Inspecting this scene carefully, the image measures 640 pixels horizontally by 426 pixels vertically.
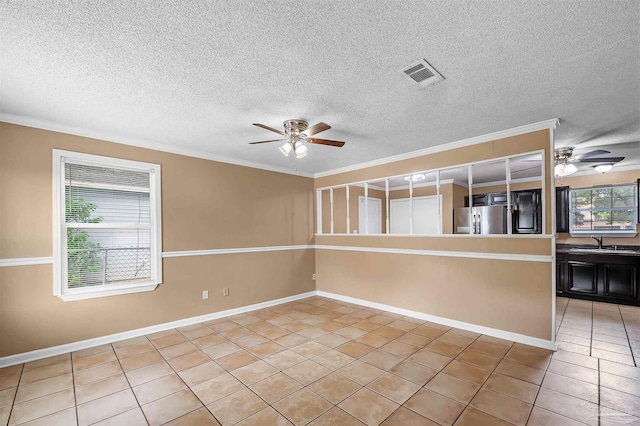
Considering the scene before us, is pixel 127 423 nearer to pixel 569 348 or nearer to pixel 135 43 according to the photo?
pixel 135 43

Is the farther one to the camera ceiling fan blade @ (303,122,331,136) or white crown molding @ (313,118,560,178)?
white crown molding @ (313,118,560,178)

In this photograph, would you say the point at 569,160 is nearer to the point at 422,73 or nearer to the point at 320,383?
the point at 422,73

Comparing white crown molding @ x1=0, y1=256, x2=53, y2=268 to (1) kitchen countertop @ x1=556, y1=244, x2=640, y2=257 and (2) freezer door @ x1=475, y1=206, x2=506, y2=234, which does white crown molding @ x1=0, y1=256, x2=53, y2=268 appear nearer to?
(2) freezer door @ x1=475, y1=206, x2=506, y2=234

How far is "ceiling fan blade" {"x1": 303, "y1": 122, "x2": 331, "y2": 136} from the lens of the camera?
292 centimetres

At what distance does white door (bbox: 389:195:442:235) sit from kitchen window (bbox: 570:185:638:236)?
275 cm

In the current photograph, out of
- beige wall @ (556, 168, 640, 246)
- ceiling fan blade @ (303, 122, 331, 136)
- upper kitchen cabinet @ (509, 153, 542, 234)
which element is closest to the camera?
ceiling fan blade @ (303, 122, 331, 136)

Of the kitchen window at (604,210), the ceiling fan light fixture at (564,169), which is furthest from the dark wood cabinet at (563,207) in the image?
the ceiling fan light fixture at (564,169)

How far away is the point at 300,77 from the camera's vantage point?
7.45 feet

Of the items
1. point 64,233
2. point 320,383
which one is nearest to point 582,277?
point 320,383

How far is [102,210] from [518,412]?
4751 millimetres

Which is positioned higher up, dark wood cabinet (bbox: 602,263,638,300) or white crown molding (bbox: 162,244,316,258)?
white crown molding (bbox: 162,244,316,258)

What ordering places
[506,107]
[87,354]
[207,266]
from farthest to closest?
1. [207,266]
2. [87,354]
3. [506,107]

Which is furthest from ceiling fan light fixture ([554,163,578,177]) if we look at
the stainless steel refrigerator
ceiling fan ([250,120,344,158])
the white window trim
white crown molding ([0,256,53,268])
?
white crown molding ([0,256,53,268])

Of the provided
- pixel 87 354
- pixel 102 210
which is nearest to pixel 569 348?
pixel 87 354
